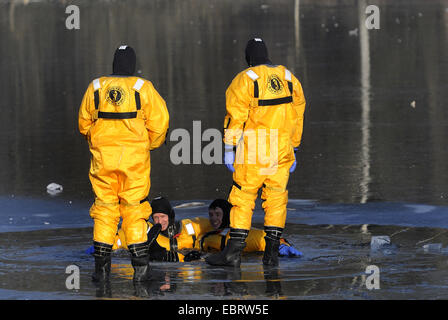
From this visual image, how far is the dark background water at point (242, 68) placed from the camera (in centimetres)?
1234

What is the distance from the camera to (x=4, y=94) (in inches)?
792

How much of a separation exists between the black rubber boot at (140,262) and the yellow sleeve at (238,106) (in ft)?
3.87

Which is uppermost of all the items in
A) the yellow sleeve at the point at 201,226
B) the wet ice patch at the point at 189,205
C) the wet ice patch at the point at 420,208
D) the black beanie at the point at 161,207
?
the black beanie at the point at 161,207

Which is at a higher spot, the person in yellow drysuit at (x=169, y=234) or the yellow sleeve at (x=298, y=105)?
the yellow sleeve at (x=298, y=105)

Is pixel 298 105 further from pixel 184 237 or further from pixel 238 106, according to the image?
pixel 184 237

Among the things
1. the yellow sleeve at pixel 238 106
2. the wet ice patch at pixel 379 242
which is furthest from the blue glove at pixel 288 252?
the yellow sleeve at pixel 238 106

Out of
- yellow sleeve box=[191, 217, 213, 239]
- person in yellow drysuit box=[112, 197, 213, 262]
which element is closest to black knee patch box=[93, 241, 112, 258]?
person in yellow drysuit box=[112, 197, 213, 262]

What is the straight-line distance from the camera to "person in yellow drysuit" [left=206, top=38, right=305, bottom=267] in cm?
854

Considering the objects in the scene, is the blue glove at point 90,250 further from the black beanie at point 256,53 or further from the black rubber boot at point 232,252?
the black beanie at point 256,53

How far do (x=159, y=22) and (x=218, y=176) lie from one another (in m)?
23.4

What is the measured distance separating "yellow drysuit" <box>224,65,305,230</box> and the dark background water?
8.48 ft

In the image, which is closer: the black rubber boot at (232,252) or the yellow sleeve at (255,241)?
the black rubber boot at (232,252)

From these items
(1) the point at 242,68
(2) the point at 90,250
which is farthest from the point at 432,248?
(1) the point at 242,68
